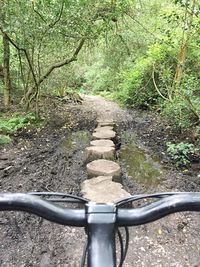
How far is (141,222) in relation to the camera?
74cm

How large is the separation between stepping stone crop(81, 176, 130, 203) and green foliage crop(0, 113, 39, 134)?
3717 millimetres

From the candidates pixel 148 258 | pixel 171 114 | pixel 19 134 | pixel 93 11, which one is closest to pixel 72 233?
pixel 148 258

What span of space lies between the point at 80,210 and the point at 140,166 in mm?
4328

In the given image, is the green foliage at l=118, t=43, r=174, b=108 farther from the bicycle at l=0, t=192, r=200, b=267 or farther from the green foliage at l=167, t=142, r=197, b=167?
the bicycle at l=0, t=192, r=200, b=267

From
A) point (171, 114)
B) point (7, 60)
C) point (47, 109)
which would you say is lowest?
point (47, 109)

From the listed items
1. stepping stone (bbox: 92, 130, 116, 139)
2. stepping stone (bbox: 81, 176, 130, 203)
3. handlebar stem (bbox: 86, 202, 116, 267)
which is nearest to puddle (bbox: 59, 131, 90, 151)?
stepping stone (bbox: 92, 130, 116, 139)

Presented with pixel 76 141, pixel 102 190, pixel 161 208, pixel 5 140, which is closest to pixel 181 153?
pixel 102 190

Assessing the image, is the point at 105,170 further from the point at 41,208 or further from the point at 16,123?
the point at 16,123

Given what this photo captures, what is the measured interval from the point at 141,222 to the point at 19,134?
6262mm

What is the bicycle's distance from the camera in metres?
0.64

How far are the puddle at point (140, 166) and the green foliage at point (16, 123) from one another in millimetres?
2654

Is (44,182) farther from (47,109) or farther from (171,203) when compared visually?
(47,109)

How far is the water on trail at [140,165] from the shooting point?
14.6 feet

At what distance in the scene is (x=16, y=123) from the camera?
23.8 ft
